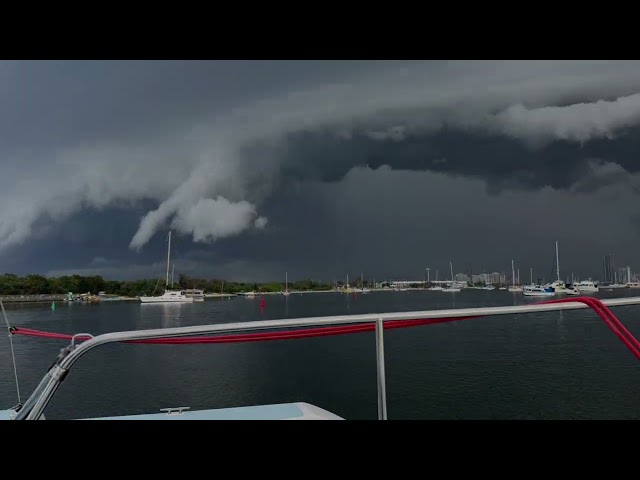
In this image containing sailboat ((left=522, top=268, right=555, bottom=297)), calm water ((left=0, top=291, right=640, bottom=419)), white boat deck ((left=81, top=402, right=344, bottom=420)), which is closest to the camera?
white boat deck ((left=81, top=402, right=344, bottom=420))

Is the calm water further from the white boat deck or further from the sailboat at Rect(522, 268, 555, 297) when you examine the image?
the sailboat at Rect(522, 268, 555, 297)

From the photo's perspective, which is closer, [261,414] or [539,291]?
[261,414]

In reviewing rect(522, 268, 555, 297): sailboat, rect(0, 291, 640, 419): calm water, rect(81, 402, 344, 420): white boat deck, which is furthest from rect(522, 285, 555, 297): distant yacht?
rect(81, 402, 344, 420): white boat deck

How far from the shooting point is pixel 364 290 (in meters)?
114

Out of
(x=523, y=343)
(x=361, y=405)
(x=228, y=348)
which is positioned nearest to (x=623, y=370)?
(x=523, y=343)

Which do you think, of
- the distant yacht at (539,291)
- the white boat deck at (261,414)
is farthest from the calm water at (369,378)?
→ the distant yacht at (539,291)

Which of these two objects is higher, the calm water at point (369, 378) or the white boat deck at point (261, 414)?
the white boat deck at point (261, 414)

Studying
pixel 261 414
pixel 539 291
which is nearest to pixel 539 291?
pixel 539 291

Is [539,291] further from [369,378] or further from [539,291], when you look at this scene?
[369,378]

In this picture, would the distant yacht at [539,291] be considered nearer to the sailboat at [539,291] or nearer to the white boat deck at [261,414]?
the sailboat at [539,291]

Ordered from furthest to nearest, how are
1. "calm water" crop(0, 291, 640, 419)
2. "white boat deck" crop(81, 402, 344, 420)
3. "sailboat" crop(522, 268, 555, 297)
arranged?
1. "sailboat" crop(522, 268, 555, 297)
2. "calm water" crop(0, 291, 640, 419)
3. "white boat deck" crop(81, 402, 344, 420)

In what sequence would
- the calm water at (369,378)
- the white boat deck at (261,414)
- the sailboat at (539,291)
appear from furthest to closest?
the sailboat at (539,291), the calm water at (369,378), the white boat deck at (261,414)

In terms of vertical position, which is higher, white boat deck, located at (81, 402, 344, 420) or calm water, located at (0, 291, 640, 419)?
white boat deck, located at (81, 402, 344, 420)
